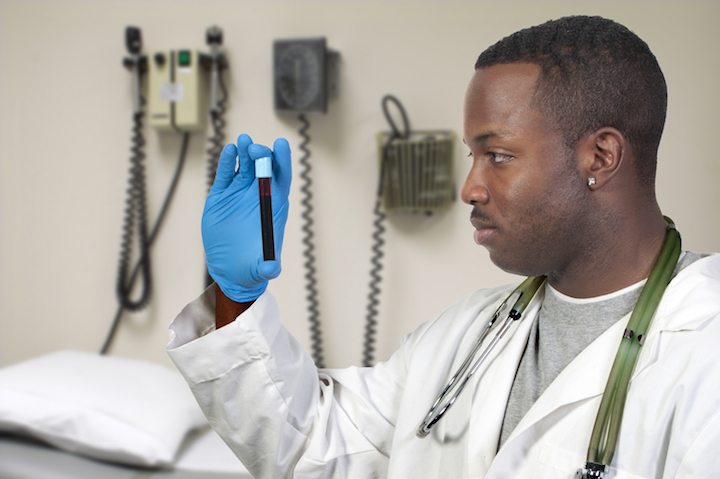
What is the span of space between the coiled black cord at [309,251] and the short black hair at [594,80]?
93 centimetres

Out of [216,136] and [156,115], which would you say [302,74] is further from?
[156,115]

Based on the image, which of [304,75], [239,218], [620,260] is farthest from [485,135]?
[304,75]

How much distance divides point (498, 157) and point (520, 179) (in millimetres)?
45

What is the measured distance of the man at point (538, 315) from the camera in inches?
26.3

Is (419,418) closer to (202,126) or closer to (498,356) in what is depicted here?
(498,356)

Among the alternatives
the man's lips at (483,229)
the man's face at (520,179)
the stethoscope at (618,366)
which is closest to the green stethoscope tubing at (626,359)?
the stethoscope at (618,366)

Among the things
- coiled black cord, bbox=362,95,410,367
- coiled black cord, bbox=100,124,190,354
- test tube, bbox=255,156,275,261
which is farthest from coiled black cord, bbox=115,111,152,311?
test tube, bbox=255,156,275,261

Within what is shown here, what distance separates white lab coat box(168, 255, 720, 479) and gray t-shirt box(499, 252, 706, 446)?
0.08 ft

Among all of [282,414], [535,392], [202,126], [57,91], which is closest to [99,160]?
[57,91]

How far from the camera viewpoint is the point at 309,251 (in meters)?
1.60

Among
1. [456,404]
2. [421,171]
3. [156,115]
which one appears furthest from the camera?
[156,115]

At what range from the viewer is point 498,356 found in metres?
0.87

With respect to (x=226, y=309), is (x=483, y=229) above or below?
above

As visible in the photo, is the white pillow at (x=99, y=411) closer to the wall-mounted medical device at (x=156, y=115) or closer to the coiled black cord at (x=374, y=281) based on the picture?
the wall-mounted medical device at (x=156, y=115)
